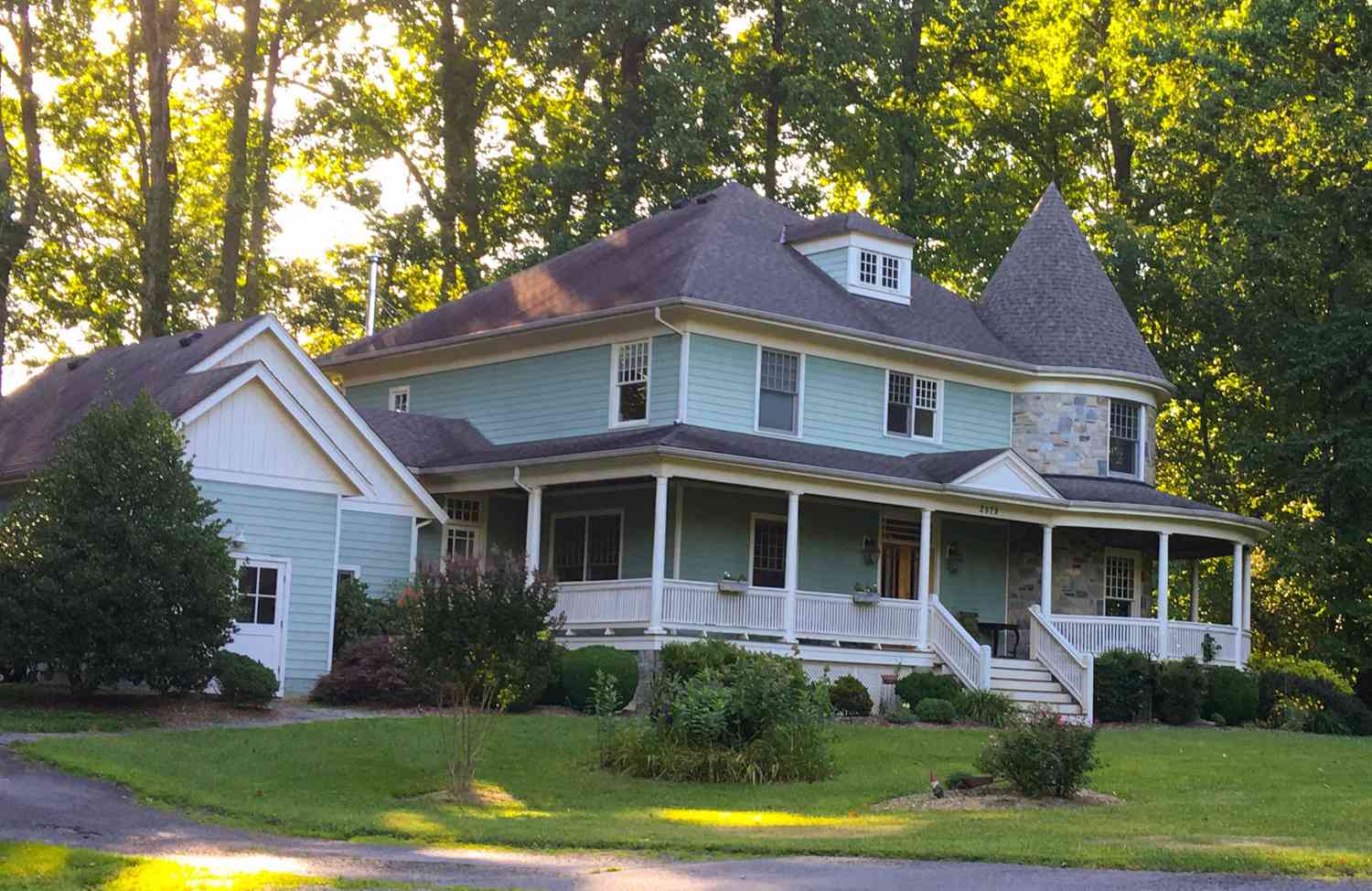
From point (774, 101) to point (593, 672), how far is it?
22.2 meters

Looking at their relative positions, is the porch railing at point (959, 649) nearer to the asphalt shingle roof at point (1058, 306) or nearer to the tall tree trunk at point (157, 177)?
the asphalt shingle roof at point (1058, 306)

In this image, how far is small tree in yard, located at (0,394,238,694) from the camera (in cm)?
2238

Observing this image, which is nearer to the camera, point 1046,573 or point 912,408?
point 1046,573

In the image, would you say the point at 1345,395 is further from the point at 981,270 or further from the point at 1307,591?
the point at 981,270

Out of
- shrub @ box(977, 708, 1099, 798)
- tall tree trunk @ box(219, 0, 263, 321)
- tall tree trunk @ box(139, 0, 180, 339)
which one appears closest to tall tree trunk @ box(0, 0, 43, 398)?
tall tree trunk @ box(139, 0, 180, 339)

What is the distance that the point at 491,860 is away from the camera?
13.9 metres

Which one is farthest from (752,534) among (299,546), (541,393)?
(299,546)

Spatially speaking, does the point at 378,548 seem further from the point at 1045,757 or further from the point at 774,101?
the point at 774,101

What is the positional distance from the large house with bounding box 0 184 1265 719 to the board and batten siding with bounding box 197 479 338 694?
0.04 m

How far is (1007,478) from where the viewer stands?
105 ft

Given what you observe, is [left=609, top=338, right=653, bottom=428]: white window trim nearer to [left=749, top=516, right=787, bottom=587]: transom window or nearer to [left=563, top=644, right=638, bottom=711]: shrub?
[left=749, top=516, right=787, bottom=587]: transom window

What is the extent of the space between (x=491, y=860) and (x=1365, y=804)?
9787mm

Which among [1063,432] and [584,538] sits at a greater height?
[1063,432]

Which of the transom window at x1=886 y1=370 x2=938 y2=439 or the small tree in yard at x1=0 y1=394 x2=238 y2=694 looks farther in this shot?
the transom window at x1=886 y1=370 x2=938 y2=439
